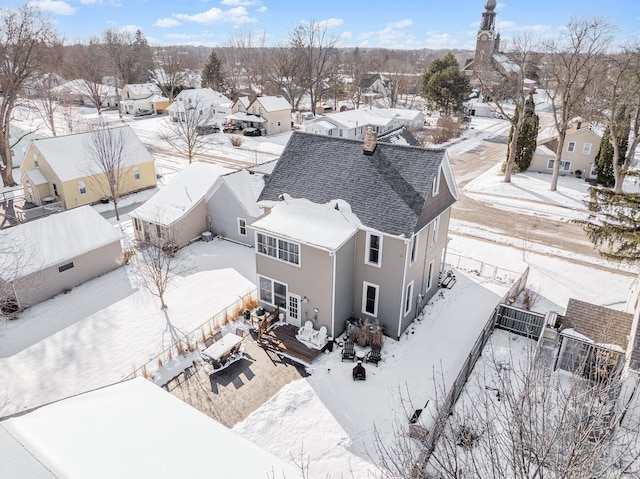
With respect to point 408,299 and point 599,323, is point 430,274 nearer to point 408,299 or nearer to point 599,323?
point 408,299

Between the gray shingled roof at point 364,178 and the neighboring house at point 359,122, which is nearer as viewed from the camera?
the gray shingled roof at point 364,178

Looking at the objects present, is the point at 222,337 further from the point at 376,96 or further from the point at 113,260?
the point at 376,96

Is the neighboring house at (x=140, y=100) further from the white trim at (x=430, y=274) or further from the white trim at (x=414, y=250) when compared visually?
the white trim at (x=414, y=250)

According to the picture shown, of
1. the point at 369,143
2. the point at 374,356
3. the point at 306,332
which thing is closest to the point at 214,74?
the point at 369,143

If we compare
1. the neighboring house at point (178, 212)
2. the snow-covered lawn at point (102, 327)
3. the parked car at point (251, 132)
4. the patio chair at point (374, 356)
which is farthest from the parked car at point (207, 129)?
the patio chair at point (374, 356)

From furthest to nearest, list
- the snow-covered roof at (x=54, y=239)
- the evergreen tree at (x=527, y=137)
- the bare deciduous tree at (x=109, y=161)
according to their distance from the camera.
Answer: the evergreen tree at (x=527, y=137) → the bare deciduous tree at (x=109, y=161) → the snow-covered roof at (x=54, y=239)

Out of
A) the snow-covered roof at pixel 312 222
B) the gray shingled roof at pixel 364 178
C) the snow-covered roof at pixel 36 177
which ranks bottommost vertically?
the snow-covered roof at pixel 36 177

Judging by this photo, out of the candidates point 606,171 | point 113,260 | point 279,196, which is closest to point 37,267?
point 113,260
